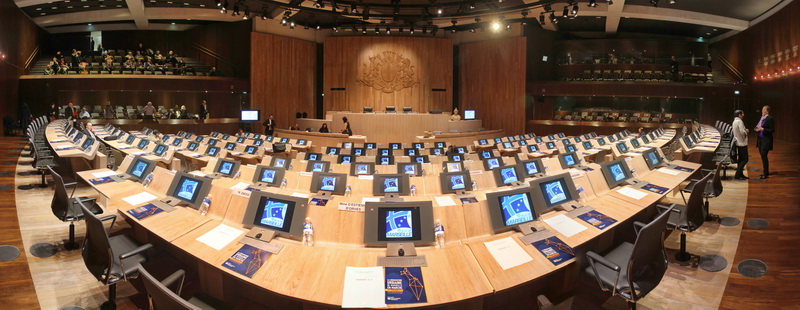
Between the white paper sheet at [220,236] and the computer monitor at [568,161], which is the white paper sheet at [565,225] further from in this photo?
the computer monitor at [568,161]

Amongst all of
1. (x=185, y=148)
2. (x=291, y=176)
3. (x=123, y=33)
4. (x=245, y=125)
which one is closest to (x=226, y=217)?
(x=291, y=176)

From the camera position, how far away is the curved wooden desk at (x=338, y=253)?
261 centimetres

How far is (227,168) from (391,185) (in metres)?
2.78

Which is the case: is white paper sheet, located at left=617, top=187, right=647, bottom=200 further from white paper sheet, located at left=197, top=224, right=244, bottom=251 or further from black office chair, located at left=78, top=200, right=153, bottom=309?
black office chair, located at left=78, top=200, right=153, bottom=309

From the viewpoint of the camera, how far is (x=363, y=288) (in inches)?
101

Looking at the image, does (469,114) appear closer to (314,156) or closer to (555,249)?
(314,156)

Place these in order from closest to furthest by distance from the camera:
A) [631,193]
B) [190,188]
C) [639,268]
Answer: [639,268] < [190,188] < [631,193]

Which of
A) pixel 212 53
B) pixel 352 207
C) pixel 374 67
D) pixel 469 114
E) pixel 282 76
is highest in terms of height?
pixel 212 53

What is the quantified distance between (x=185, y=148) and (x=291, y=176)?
Answer: 241 inches

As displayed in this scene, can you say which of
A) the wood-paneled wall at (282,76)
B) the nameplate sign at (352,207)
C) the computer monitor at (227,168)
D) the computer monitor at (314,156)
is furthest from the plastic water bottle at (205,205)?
the wood-paneled wall at (282,76)

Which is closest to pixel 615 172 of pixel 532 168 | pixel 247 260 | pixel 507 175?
pixel 532 168

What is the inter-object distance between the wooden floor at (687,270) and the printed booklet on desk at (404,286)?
136cm

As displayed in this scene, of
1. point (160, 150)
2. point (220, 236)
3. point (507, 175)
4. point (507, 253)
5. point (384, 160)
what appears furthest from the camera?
point (160, 150)

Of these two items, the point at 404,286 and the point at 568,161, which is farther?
the point at 568,161
